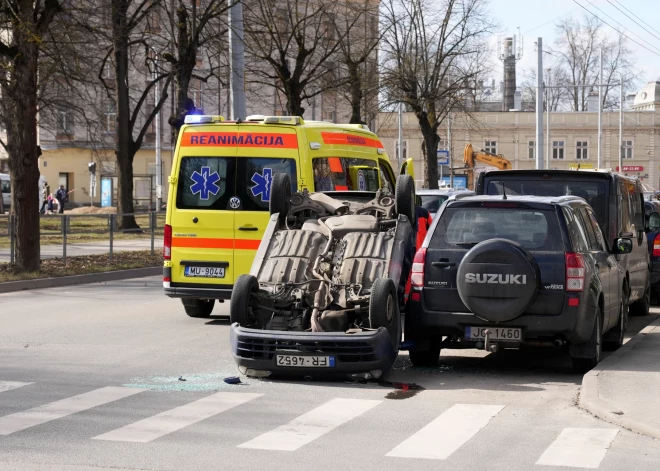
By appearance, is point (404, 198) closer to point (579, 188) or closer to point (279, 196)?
point (279, 196)

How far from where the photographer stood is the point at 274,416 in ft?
28.7

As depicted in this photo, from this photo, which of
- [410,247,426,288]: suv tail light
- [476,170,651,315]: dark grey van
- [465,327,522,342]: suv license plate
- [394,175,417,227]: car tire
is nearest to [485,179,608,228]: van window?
[476,170,651,315]: dark grey van

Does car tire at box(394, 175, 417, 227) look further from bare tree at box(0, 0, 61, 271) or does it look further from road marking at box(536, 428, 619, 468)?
bare tree at box(0, 0, 61, 271)

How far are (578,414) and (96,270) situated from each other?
16.5 m

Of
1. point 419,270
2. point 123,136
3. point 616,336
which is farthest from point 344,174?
point 123,136

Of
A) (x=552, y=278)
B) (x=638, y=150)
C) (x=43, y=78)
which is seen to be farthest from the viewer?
(x=638, y=150)

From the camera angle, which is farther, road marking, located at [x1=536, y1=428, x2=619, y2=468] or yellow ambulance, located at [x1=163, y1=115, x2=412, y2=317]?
yellow ambulance, located at [x1=163, y1=115, x2=412, y2=317]

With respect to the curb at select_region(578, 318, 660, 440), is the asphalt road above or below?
below

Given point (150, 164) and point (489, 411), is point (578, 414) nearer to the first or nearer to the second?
point (489, 411)

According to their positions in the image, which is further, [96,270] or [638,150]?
[638,150]

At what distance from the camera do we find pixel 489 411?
9039 millimetres

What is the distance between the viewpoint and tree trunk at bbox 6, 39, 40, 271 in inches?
855

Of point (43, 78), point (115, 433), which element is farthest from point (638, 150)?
point (115, 433)

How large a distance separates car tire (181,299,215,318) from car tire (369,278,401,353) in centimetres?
569
